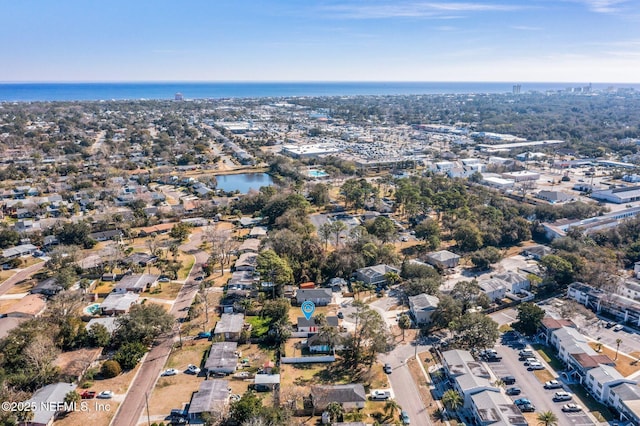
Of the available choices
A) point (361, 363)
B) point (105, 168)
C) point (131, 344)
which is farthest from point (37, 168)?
point (361, 363)

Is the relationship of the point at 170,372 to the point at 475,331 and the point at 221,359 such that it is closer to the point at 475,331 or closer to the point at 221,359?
the point at 221,359

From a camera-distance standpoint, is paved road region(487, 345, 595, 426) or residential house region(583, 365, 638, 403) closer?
paved road region(487, 345, 595, 426)

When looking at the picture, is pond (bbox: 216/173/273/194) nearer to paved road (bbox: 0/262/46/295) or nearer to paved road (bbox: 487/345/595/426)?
paved road (bbox: 0/262/46/295)

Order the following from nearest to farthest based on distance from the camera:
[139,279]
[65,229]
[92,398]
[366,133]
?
1. [92,398]
2. [139,279]
3. [65,229]
4. [366,133]

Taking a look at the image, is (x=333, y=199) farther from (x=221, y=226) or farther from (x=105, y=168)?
(x=105, y=168)

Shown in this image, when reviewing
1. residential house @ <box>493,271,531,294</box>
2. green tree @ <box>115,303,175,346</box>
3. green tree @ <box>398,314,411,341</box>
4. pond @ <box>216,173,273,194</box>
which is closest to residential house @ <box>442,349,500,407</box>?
green tree @ <box>398,314,411,341</box>

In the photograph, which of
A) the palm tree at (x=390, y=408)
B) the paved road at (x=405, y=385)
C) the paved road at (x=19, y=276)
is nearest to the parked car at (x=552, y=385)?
the paved road at (x=405, y=385)
